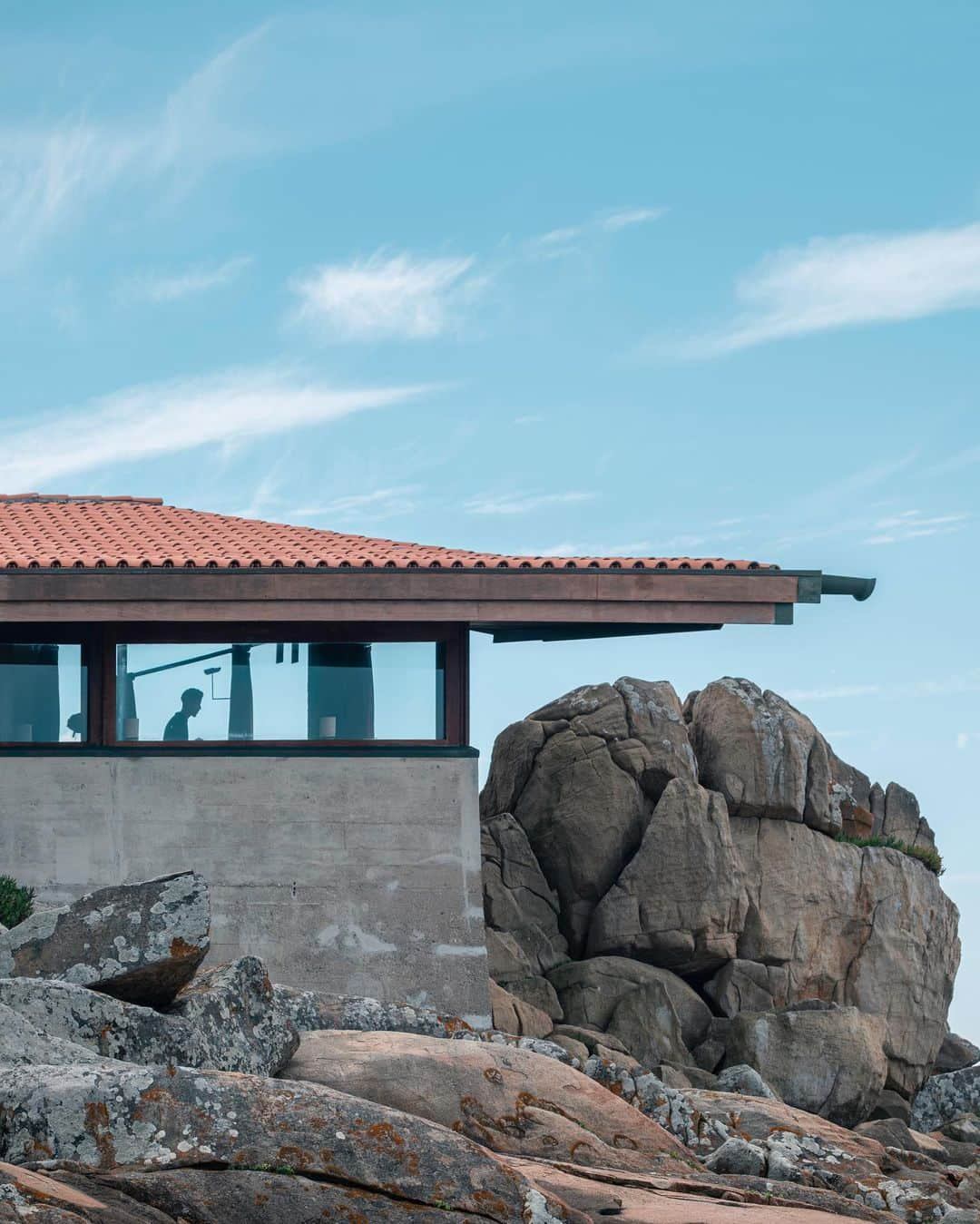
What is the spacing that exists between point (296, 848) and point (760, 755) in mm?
7954

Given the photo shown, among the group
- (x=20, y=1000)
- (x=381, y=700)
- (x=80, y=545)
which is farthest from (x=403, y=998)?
(x=20, y=1000)

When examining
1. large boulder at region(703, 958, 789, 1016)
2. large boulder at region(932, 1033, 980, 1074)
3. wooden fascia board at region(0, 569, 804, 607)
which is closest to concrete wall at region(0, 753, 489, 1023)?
wooden fascia board at region(0, 569, 804, 607)

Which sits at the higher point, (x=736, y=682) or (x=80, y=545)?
(x=80, y=545)

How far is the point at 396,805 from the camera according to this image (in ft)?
62.1

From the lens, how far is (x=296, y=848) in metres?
18.8

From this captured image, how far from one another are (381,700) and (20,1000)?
939 centimetres

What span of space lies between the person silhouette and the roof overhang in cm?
110

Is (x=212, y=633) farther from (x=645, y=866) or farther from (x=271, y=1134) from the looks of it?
(x=271, y=1134)

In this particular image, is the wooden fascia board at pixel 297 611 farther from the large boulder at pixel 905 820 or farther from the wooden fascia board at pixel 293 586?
the large boulder at pixel 905 820

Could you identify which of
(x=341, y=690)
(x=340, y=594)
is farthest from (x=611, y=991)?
(x=340, y=594)

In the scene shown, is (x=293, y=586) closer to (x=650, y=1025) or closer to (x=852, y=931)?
(x=650, y=1025)

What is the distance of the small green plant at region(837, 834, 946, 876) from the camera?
24516 mm

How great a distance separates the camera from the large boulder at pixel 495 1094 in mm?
10797

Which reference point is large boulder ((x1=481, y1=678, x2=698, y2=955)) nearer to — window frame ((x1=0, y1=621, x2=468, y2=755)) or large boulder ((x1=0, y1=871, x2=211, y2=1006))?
window frame ((x1=0, y1=621, x2=468, y2=755))
